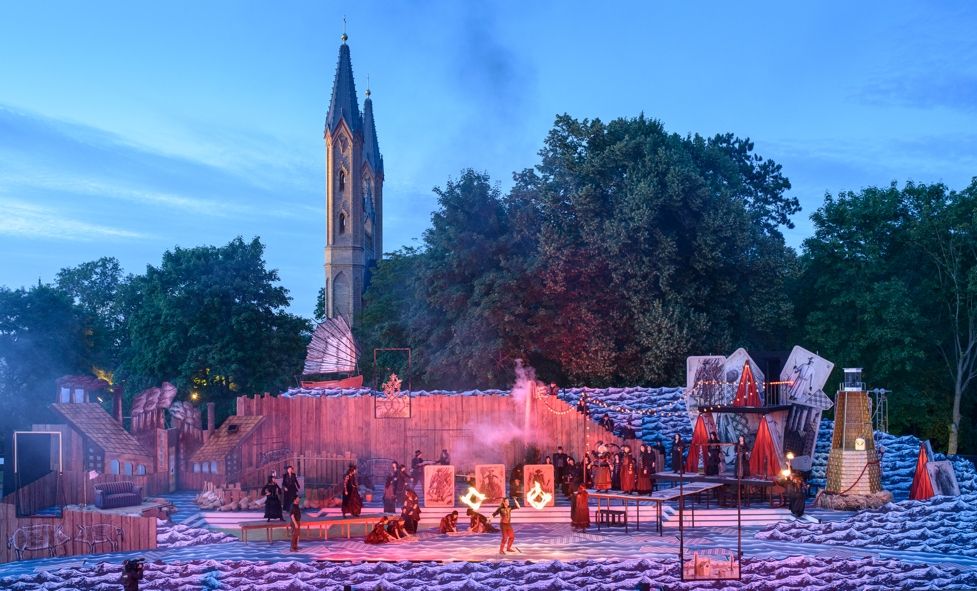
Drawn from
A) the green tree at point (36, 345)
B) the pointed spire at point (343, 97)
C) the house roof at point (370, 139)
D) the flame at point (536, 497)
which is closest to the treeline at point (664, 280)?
the flame at point (536, 497)

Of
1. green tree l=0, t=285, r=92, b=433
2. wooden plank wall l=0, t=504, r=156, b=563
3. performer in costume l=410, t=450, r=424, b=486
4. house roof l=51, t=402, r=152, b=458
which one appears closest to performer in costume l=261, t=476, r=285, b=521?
wooden plank wall l=0, t=504, r=156, b=563

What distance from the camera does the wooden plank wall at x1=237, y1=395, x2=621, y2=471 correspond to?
3528 centimetres

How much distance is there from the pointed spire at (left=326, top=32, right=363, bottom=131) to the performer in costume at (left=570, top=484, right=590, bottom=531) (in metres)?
63.4

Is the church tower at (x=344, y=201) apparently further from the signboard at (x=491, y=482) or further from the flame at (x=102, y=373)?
the signboard at (x=491, y=482)

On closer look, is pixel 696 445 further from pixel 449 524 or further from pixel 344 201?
pixel 344 201

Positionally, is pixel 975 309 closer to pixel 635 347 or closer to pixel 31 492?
pixel 635 347

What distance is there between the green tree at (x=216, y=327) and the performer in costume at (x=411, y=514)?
30.7m

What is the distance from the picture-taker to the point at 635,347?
43312mm

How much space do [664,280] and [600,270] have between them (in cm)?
275

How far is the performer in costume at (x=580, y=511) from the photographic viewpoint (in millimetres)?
26750

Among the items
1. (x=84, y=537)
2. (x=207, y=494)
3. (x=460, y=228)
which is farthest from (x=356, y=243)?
(x=84, y=537)

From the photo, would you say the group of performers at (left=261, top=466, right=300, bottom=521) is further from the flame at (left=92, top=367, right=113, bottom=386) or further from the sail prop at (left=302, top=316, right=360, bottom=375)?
the flame at (left=92, top=367, right=113, bottom=386)

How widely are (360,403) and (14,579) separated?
15.0 metres

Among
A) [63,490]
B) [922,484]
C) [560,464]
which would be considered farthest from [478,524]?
[922,484]
